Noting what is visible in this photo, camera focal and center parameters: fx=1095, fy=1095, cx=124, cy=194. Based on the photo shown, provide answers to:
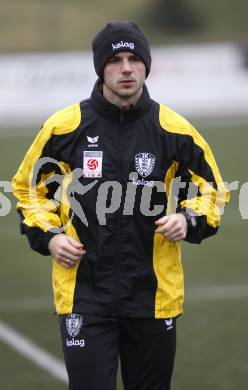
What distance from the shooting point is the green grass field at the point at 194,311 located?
287 inches

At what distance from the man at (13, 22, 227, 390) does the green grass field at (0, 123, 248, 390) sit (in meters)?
2.00

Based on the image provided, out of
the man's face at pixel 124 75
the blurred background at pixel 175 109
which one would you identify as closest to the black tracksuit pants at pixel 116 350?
the man's face at pixel 124 75

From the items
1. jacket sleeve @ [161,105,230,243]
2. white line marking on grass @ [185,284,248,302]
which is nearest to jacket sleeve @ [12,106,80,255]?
jacket sleeve @ [161,105,230,243]

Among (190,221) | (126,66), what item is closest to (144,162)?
(190,221)

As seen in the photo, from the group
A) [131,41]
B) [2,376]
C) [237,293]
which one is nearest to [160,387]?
[131,41]

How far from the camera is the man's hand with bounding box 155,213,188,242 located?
4.91 metres

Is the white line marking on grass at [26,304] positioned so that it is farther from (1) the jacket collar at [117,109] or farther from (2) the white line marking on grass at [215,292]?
(1) the jacket collar at [117,109]

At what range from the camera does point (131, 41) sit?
5.08 m

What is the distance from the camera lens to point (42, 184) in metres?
5.26

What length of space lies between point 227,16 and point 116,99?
A: 3647 cm

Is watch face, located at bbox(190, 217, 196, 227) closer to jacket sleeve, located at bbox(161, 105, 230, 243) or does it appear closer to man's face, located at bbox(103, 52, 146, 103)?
jacket sleeve, located at bbox(161, 105, 230, 243)

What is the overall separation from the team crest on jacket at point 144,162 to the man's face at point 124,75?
28 centimetres

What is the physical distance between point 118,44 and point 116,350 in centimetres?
142

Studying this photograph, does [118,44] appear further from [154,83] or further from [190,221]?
[154,83]
